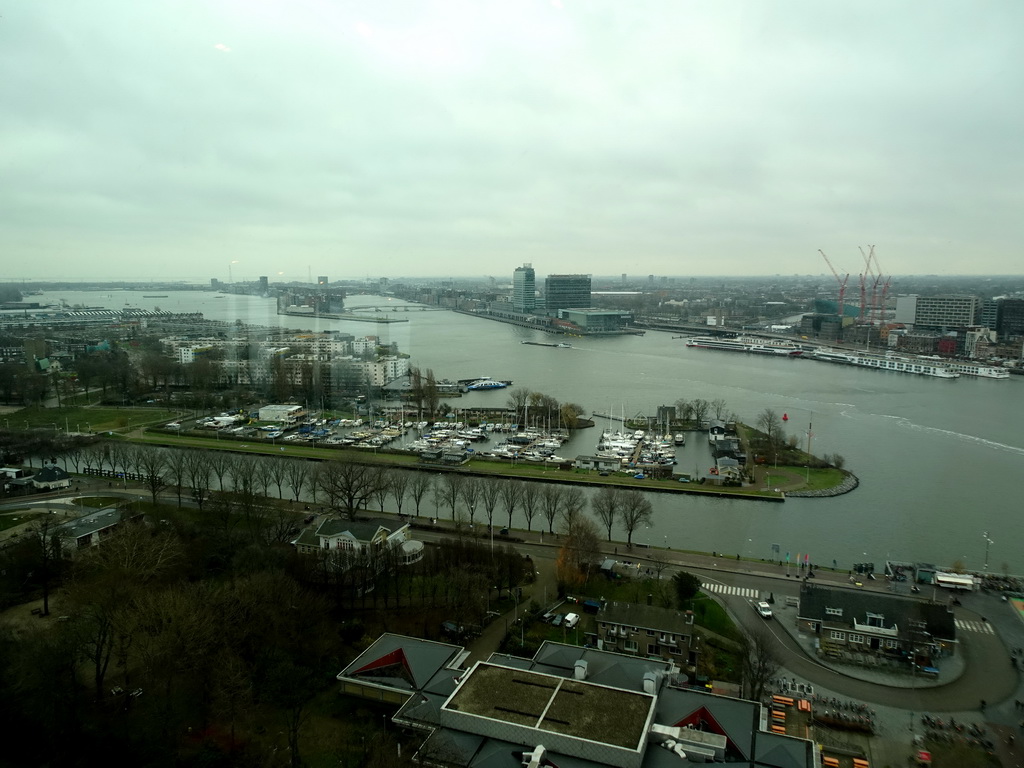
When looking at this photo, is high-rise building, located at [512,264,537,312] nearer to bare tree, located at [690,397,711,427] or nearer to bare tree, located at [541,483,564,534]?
bare tree, located at [690,397,711,427]

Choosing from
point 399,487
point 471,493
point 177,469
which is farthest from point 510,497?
point 177,469

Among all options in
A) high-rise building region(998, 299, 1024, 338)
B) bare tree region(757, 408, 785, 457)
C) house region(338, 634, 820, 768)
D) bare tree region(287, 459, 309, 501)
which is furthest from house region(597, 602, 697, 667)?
high-rise building region(998, 299, 1024, 338)

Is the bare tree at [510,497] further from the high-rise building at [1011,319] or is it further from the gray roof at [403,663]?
the high-rise building at [1011,319]

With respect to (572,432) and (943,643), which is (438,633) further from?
(572,432)

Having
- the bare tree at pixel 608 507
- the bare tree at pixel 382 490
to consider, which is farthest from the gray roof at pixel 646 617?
the bare tree at pixel 382 490

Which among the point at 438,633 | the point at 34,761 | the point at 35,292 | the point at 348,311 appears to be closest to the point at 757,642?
the point at 438,633
